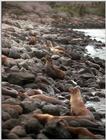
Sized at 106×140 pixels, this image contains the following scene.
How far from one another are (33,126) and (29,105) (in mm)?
981

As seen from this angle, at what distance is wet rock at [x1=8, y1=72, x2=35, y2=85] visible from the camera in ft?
32.5

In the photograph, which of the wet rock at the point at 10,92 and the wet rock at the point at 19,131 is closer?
the wet rock at the point at 19,131

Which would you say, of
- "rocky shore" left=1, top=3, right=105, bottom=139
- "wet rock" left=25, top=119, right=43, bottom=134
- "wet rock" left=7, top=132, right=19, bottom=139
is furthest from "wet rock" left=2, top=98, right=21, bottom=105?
"wet rock" left=7, top=132, right=19, bottom=139

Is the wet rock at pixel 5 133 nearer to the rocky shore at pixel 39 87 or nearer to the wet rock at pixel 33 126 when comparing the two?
the rocky shore at pixel 39 87

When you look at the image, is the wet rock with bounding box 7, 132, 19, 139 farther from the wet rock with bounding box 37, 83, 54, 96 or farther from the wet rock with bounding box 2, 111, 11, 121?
the wet rock with bounding box 37, 83, 54, 96

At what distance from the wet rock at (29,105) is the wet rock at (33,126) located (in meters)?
0.73

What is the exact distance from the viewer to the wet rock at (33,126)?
7098mm

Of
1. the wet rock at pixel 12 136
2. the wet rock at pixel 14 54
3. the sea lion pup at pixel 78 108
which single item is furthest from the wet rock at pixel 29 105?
the wet rock at pixel 14 54

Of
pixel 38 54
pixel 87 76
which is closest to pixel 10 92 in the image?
pixel 87 76

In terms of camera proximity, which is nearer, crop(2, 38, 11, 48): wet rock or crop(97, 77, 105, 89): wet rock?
crop(97, 77, 105, 89): wet rock

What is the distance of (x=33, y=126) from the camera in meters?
7.15

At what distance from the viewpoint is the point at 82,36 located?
2456cm

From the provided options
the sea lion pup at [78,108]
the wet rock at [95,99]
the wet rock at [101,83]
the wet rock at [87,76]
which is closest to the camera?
the sea lion pup at [78,108]

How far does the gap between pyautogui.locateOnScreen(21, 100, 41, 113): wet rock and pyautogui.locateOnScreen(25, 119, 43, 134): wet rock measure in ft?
2.40
